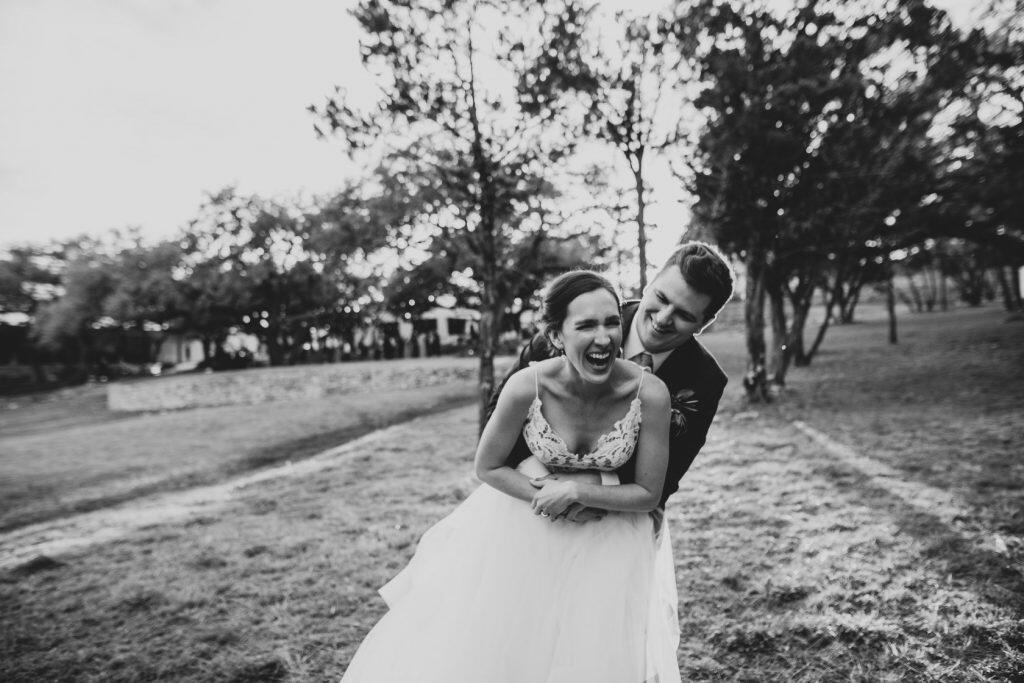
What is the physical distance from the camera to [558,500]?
6.86 feet

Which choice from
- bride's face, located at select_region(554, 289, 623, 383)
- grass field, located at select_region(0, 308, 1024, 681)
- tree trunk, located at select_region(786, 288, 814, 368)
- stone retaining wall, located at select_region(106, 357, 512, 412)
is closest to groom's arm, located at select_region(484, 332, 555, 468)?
bride's face, located at select_region(554, 289, 623, 383)

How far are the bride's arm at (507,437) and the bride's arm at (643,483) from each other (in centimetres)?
10

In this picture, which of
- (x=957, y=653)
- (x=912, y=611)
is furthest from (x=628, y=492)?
(x=912, y=611)

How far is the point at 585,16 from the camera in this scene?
8.52 metres

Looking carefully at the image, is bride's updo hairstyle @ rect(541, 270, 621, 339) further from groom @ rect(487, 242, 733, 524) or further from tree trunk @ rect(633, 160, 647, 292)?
tree trunk @ rect(633, 160, 647, 292)

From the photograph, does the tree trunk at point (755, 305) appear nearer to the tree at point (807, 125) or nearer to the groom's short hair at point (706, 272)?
the tree at point (807, 125)

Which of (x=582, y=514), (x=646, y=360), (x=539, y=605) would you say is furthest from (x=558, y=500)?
(x=646, y=360)

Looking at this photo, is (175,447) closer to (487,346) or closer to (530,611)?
(487,346)

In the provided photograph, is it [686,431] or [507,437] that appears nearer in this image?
[507,437]

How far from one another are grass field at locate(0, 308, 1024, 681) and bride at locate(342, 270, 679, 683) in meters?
1.52

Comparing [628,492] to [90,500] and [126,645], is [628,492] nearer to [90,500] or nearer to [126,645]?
[126,645]

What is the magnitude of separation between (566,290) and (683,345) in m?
0.76

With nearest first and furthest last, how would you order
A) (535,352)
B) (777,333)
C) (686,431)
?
(686,431), (535,352), (777,333)

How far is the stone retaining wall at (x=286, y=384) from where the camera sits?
77.2ft
